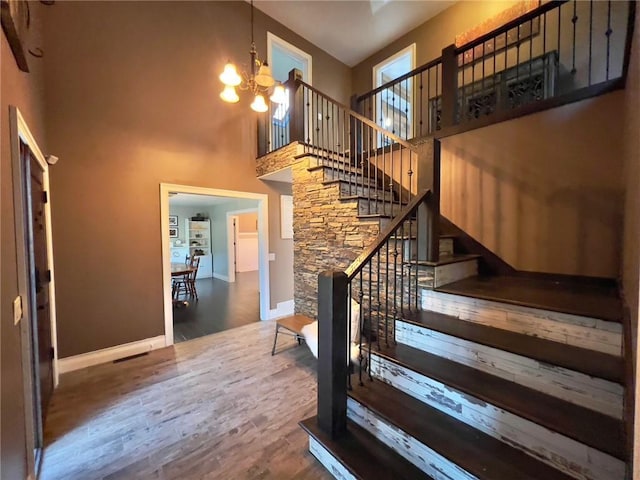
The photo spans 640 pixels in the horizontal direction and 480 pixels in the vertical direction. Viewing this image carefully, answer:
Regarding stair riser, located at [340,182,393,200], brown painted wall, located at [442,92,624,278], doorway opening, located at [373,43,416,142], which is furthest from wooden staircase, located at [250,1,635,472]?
doorway opening, located at [373,43,416,142]

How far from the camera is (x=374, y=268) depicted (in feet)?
8.59

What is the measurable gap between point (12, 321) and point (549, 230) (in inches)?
152

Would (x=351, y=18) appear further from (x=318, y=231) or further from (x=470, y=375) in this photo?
(x=470, y=375)

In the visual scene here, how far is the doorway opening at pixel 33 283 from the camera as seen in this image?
1.38 metres

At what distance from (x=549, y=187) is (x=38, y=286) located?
4.64 meters

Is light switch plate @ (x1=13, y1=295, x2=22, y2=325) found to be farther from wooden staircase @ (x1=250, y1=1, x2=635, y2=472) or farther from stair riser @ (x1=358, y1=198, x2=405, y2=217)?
stair riser @ (x1=358, y1=198, x2=405, y2=217)

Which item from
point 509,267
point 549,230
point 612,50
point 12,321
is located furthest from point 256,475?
point 612,50

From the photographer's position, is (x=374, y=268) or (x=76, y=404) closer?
(x=76, y=404)

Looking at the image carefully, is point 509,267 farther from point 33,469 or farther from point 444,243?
point 33,469

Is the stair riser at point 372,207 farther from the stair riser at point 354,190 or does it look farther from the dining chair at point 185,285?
the dining chair at point 185,285

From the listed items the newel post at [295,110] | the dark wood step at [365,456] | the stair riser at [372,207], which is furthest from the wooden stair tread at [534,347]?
the newel post at [295,110]

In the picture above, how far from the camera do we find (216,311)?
4887mm

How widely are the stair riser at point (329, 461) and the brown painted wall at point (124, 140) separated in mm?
2648

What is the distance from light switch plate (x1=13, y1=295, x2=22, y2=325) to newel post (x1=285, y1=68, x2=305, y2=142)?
307 cm
